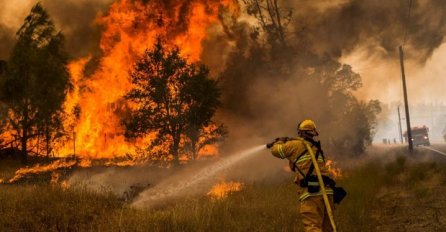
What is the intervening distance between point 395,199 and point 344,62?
57.3 feet

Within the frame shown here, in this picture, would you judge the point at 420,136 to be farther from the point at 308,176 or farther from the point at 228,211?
the point at 308,176

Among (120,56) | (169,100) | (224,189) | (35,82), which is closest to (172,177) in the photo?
(169,100)

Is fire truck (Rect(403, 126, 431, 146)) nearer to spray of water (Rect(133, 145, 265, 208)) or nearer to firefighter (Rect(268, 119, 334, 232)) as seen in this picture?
spray of water (Rect(133, 145, 265, 208))

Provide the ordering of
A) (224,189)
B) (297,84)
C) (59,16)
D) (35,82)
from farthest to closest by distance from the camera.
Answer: (59,16) → (35,82) → (297,84) → (224,189)

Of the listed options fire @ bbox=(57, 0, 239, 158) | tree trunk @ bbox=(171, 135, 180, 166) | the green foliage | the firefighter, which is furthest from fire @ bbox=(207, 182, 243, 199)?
fire @ bbox=(57, 0, 239, 158)

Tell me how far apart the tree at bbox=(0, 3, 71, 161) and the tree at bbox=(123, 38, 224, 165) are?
7144mm

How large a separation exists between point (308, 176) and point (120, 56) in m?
25.2

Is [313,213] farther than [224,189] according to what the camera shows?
No

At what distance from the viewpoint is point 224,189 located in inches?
558

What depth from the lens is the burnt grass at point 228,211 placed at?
838 cm

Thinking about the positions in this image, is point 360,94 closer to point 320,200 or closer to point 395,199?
point 395,199

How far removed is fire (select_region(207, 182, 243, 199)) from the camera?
13342mm

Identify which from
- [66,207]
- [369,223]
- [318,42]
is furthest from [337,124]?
[66,207]

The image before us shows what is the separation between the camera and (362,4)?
29.3 m
